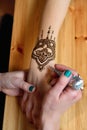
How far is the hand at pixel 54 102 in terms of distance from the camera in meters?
0.60

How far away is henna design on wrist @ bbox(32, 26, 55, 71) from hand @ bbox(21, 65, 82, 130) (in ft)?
0.21

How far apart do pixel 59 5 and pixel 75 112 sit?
0.35 meters

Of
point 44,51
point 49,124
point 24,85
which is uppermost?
point 44,51

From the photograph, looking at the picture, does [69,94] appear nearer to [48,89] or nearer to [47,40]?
[48,89]

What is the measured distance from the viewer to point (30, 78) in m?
0.69

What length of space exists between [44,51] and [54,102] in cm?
17

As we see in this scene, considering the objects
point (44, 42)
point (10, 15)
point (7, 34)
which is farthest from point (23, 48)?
point (10, 15)

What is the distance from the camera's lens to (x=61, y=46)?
767 mm

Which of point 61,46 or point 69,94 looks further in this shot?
point 61,46

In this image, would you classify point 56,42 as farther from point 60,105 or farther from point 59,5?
point 60,105

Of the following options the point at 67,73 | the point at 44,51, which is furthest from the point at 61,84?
the point at 44,51

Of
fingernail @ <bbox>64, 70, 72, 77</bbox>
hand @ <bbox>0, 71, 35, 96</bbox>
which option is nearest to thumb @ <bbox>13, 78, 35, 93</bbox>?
hand @ <bbox>0, 71, 35, 96</bbox>

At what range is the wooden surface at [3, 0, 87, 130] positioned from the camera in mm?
661

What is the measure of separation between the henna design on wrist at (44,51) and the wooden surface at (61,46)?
0.21ft
